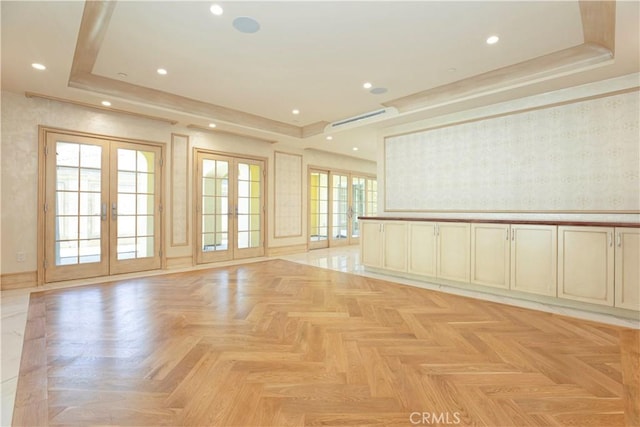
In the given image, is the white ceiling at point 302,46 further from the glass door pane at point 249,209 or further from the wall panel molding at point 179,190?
the glass door pane at point 249,209

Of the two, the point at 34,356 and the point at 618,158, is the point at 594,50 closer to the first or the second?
the point at 618,158

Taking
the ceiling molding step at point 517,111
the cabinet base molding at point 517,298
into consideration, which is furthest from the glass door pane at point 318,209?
the cabinet base molding at point 517,298

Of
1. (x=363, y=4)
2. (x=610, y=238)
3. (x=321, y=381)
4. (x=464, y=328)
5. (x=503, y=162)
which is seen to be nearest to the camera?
(x=321, y=381)

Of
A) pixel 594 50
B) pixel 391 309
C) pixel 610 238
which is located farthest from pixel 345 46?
pixel 610 238

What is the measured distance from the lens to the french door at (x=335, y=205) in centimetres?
834

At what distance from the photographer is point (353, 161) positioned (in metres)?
9.20

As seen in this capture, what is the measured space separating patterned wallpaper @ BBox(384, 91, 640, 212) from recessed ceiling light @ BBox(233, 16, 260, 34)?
129 inches

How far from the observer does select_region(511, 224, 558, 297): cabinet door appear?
139 inches

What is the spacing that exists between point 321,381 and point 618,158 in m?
4.06

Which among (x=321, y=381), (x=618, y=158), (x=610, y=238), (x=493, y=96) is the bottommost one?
(x=321, y=381)

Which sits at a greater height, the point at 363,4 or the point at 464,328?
the point at 363,4

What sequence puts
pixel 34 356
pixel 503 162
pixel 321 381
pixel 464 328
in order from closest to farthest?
1. pixel 321 381
2. pixel 34 356
3. pixel 464 328
4. pixel 503 162

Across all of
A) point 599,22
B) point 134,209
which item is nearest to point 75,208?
point 134,209

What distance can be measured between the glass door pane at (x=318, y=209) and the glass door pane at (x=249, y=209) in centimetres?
160
